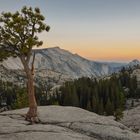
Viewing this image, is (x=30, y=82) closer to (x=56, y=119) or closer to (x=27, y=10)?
(x=56, y=119)

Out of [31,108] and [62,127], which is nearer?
[62,127]

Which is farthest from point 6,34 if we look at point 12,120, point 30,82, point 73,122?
point 73,122

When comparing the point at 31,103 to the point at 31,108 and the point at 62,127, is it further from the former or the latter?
the point at 62,127

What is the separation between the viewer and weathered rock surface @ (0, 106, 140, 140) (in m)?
31.8

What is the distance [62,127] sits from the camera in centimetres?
3619

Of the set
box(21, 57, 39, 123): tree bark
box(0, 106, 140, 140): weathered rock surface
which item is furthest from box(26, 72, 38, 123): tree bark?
box(0, 106, 140, 140): weathered rock surface

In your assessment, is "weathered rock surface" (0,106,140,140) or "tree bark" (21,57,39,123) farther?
"tree bark" (21,57,39,123)

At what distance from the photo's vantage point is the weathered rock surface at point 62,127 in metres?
31.8

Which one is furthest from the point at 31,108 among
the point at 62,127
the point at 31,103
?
the point at 62,127

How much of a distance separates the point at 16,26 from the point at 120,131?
55.5ft

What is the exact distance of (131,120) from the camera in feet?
491

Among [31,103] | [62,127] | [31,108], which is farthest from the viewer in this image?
[31,103]

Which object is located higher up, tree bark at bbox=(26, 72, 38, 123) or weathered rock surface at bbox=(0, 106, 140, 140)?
tree bark at bbox=(26, 72, 38, 123)

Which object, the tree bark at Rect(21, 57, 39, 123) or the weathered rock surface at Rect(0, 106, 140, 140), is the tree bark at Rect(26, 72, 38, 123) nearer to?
the tree bark at Rect(21, 57, 39, 123)
